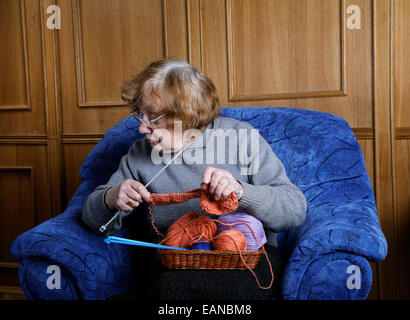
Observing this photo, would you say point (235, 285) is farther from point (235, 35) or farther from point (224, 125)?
point (235, 35)

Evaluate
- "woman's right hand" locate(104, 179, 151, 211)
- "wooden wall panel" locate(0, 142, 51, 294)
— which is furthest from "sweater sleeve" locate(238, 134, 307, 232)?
"wooden wall panel" locate(0, 142, 51, 294)

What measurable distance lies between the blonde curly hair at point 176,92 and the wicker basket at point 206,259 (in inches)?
16.2

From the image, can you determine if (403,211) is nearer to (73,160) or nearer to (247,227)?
(247,227)

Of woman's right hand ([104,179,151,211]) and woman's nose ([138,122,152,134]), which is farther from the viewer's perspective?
woman's nose ([138,122,152,134])

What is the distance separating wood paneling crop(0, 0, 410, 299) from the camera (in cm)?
162

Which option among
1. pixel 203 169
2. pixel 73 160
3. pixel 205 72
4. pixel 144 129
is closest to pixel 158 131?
pixel 144 129

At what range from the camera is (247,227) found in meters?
1.02

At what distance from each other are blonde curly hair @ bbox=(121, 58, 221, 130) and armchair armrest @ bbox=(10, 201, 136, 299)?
1.38 ft

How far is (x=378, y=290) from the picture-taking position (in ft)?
5.57

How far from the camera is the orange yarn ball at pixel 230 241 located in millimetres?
937

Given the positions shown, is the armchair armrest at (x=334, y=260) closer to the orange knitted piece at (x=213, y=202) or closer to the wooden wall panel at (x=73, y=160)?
the orange knitted piece at (x=213, y=202)

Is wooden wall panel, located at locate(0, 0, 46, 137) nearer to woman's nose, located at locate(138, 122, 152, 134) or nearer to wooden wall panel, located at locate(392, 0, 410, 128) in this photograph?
woman's nose, located at locate(138, 122, 152, 134)

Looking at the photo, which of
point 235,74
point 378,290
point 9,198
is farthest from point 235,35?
point 9,198

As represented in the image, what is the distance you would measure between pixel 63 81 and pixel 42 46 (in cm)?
21
